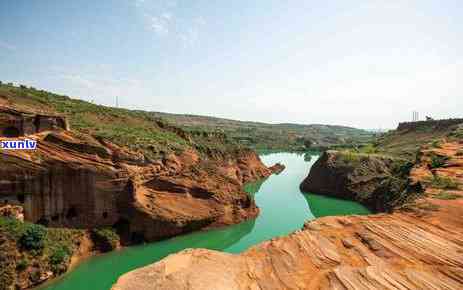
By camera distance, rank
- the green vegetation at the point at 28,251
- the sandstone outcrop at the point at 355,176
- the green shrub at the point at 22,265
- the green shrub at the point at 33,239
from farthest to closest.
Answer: the sandstone outcrop at the point at 355,176, the green shrub at the point at 33,239, the green shrub at the point at 22,265, the green vegetation at the point at 28,251

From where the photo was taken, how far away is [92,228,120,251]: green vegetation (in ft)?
79.0

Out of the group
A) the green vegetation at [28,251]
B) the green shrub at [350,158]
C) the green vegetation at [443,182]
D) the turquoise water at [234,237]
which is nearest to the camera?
the green vegetation at [28,251]

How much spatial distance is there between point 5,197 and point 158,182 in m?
11.1

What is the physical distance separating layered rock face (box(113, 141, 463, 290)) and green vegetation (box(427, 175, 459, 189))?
14.5 ft

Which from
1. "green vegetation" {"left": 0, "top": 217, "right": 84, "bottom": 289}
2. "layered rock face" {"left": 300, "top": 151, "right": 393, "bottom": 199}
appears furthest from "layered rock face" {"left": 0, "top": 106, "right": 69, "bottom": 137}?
"layered rock face" {"left": 300, "top": 151, "right": 393, "bottom": 199}

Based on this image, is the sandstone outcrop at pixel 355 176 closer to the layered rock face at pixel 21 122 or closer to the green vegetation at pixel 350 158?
the green vegetation at pixel 350 158

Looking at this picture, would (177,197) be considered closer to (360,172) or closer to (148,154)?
(148,154)

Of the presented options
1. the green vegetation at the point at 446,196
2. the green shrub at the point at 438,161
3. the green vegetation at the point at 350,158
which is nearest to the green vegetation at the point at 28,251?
the green vegetation at the point at 446,196

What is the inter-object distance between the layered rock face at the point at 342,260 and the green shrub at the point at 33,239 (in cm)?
1240

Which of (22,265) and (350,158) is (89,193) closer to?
(22,265)

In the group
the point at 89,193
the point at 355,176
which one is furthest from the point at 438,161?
the point at 89,193

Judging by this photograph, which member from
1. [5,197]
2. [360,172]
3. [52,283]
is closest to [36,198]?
[5,197]

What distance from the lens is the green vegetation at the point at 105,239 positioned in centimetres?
2408

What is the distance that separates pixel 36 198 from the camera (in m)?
22.6
